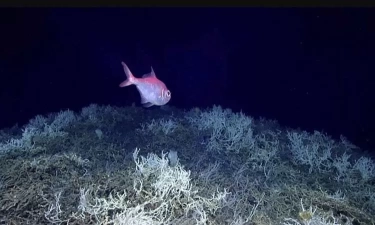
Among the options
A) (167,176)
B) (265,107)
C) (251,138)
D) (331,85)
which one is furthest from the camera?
(265,107)

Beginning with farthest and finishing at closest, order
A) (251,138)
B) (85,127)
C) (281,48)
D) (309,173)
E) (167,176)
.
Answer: (281,48) < (85,127) < (251,138) < (309,173) < (167,176)

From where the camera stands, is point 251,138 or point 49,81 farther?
point 49,81

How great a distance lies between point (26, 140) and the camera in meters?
6.02

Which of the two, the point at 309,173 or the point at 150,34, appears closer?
the point at 309,173

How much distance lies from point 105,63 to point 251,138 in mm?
10154

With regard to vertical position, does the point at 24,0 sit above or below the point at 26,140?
above

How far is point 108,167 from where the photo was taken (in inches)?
197

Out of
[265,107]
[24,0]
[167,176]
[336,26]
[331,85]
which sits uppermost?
[24,0]

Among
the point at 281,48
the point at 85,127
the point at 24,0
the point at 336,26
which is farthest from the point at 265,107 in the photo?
the point at 24,0

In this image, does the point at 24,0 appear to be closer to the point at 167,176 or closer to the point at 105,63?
the point at 167,176

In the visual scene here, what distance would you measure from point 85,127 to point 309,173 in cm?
487

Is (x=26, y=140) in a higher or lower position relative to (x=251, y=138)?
higher

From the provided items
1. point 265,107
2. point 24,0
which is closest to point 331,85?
point 265,107

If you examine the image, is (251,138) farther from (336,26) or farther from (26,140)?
(336,26)
